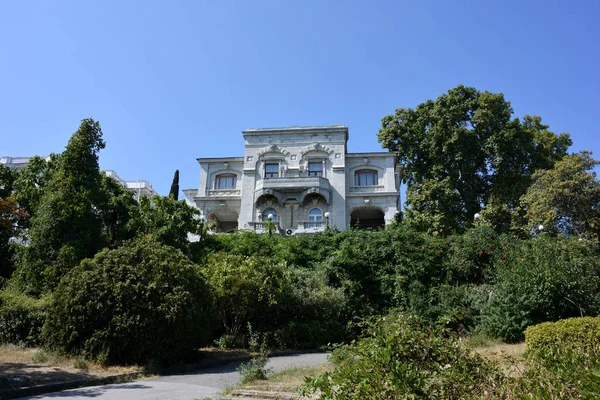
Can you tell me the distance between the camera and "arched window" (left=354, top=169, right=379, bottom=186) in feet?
113

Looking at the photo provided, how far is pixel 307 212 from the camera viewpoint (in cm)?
3334

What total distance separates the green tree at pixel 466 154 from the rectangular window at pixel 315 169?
20.5ft

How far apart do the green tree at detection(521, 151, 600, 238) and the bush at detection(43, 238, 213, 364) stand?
1806 cm

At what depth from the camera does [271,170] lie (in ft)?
115

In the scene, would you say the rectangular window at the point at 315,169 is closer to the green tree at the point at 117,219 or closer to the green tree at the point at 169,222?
the green tree at the point at 169,222

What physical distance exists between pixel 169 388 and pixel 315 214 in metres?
24.7

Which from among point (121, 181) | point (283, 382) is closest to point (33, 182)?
point (283, 382)

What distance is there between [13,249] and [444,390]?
20409mm

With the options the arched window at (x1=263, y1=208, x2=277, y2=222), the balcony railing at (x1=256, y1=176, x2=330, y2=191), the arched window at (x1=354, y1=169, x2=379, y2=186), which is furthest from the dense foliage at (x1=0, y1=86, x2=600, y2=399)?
the arched window at (x1=263, y1=208, x2=277, y2=222)

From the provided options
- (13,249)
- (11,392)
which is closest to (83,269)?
(11,392)

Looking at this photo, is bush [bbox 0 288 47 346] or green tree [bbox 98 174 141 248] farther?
green tree [bbox 98 174 141 248]

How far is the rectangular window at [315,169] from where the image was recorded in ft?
114

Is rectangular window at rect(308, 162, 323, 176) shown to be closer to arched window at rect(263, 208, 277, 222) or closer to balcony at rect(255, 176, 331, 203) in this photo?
balcony at rect(255, 176, 331, 203)

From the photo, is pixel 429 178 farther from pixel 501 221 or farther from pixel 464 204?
pixel 501 221
